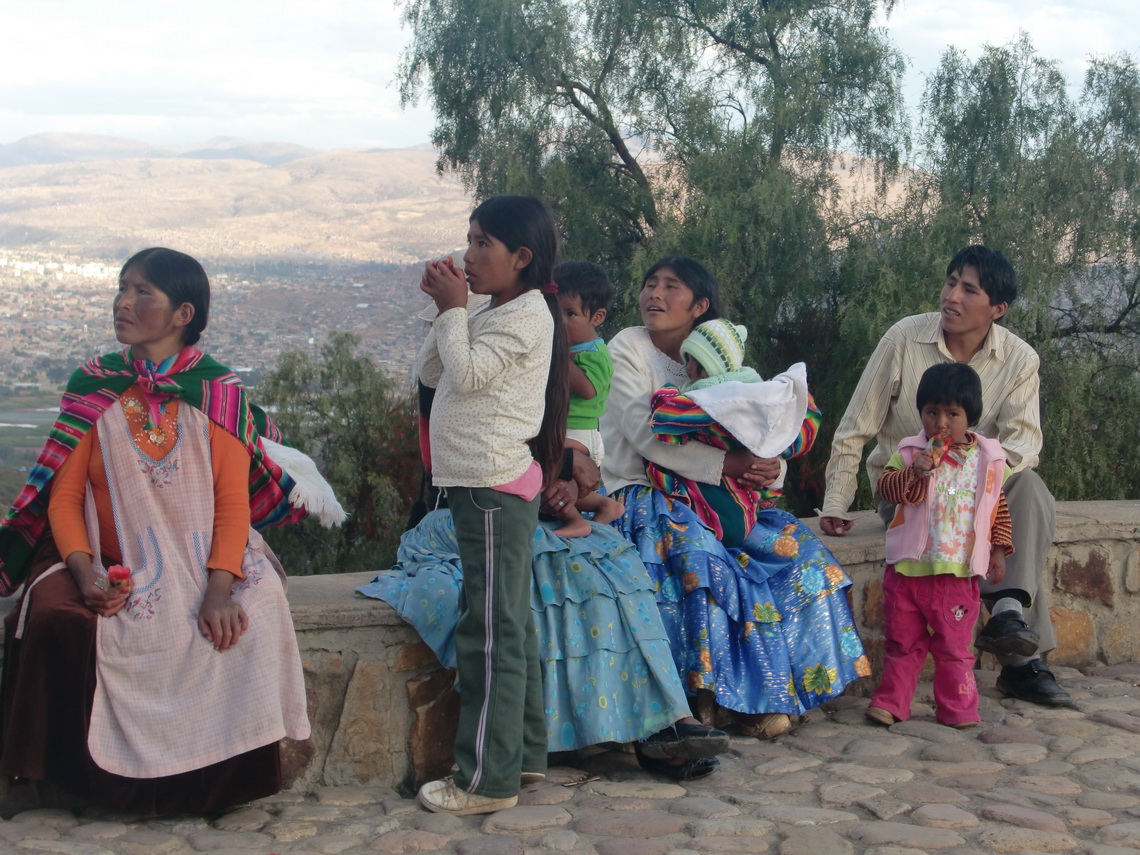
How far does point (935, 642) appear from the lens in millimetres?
3602

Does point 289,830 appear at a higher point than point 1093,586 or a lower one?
lower

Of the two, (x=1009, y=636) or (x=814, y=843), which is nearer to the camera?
(x=814, y=843)

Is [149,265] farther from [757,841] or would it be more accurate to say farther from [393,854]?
[757,841]

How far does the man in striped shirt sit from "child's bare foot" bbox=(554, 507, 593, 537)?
121 cm

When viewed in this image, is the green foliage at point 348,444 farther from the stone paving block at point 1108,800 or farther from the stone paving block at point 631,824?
the stone paving block at point 1108,800

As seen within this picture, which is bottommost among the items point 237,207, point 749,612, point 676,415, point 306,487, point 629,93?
point 749,612

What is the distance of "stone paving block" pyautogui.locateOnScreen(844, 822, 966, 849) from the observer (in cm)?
255

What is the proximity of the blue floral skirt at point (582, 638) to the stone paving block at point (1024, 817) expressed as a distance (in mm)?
808

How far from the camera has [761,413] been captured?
3.53 metres

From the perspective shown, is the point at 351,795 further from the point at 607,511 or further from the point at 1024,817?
the point at 1024,817

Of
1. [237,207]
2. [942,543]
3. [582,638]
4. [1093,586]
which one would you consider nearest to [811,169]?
[1093,586]

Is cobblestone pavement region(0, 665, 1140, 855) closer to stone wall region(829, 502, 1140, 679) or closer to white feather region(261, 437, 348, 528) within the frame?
white feather region(261, 437, 348, 528)

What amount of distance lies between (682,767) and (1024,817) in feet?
2.85

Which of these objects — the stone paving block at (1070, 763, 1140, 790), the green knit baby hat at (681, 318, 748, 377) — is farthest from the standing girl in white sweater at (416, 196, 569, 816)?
the stone paving block at (1070, 763, 1140, 790)
